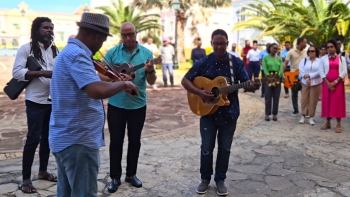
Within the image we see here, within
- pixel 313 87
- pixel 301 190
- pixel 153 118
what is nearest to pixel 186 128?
pixel 153 118

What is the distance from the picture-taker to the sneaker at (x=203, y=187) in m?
4.34

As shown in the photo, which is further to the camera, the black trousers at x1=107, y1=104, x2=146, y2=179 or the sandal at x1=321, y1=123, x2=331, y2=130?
the sandal at x1=321, y1=123, x2=331, y2=130

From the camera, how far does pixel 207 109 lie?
4176 millimetres

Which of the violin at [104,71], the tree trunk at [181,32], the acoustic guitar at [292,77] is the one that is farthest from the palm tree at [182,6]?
the violin at [104,71]

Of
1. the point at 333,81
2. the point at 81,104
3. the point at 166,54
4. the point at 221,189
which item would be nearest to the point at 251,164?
the point at 221,189

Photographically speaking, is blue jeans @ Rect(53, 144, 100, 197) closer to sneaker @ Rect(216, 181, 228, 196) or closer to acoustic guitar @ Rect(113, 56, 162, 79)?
acoustic guitar @ Rect(113, 56, 162, 79)

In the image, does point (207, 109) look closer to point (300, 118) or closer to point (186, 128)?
point (186, 128)

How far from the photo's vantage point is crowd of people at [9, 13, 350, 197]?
2.62 meters

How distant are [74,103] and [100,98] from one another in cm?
24

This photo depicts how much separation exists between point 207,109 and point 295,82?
6.02 meters

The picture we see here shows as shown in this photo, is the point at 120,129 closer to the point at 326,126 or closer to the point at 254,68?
the point at 326,126

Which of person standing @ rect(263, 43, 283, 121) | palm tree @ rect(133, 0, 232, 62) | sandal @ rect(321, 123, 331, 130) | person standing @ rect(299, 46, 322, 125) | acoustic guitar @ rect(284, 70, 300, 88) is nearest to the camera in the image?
sandal @ rect(321, 123, 331, 130)

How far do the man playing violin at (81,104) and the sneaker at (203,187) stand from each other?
1.79m

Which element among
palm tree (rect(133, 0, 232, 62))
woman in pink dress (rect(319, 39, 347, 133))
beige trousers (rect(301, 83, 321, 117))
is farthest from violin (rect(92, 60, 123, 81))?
palm tree (rect(133, 0, 232, 62))
